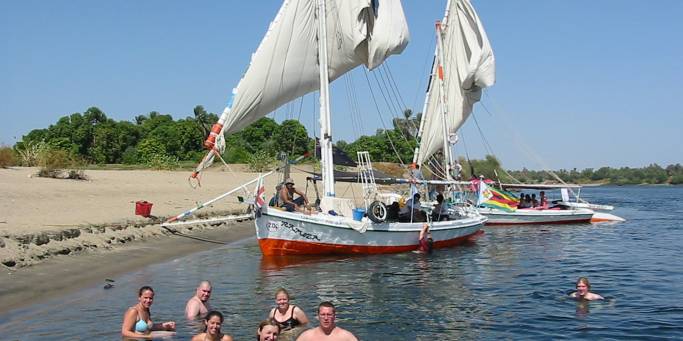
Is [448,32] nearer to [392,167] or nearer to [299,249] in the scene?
[299,249]

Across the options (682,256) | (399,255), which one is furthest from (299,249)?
(682,256)

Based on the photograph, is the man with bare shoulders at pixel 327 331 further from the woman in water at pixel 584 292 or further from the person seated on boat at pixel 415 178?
the person seated on boat at pixel 415 178

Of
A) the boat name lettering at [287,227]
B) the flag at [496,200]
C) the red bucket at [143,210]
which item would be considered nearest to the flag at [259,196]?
the boat name lettering at [287,227]

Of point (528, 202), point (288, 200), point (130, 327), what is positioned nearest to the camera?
point (130, 327)

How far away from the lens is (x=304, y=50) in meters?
23.4

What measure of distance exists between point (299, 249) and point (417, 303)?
681 cm

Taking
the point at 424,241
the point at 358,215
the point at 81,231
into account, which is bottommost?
the point at 424,241

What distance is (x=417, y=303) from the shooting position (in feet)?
53.4

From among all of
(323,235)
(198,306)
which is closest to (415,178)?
(323,235)

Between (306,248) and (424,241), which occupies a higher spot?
(424,241)

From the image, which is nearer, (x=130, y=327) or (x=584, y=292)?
(x=130, y=327)

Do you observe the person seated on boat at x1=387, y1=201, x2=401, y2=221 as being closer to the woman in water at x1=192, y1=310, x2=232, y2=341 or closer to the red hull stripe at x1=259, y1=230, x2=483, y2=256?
the red hull stripe at x1=259, y1=230, x2=483, y2=256

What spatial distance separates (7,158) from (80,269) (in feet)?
83.6

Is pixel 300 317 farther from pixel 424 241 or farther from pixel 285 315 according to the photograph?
pixel 424 241
